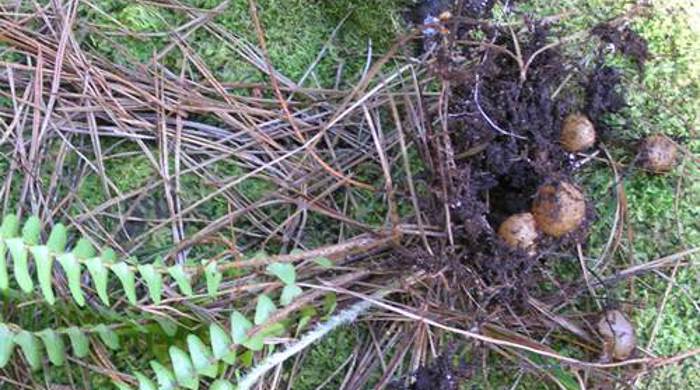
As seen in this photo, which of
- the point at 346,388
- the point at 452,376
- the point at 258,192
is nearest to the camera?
the point at 452,376

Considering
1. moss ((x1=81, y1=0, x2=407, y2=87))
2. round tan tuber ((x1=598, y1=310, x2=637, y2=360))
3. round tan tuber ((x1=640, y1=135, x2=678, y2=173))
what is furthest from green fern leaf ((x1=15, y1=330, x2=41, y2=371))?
round tan tuber ((x1=640, y1=135, x2=678, y2=173))

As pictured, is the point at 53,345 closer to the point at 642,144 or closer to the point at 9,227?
the point at 9,227

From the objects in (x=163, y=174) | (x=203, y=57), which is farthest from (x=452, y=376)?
(x=203, y=57)

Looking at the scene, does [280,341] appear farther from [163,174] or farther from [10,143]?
[10,143]

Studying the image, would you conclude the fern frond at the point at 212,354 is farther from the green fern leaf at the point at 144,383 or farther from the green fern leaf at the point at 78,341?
the green fern leaf at the point at 78,341

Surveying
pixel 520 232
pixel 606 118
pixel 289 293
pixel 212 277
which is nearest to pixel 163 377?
pixel 212 277

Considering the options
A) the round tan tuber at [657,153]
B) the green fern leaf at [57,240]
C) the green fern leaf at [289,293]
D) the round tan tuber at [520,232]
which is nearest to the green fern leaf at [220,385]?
the green fern leaf at [289,293]
